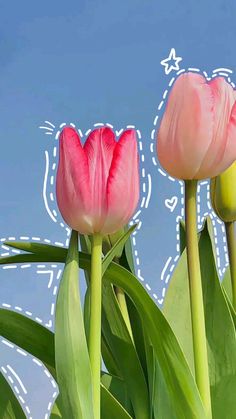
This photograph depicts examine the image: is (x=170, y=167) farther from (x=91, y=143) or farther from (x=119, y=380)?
(x=119, y=380)

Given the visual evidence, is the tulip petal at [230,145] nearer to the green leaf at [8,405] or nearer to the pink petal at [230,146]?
the pink petal at [230,146]

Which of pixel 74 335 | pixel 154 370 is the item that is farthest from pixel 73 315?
pixel 154 370

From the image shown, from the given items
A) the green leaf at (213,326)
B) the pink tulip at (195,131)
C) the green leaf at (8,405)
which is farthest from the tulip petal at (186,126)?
the green leaf at (8,405)

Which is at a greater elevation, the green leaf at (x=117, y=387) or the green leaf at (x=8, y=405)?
the green leaf at (x=117, y=387)

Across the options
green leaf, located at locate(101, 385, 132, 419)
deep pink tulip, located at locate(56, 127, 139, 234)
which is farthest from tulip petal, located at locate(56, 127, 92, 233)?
green leaf, located at locate(101, 385, 132, 419)

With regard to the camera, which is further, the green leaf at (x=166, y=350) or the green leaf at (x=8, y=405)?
the green leaf at (x=8, y=405)

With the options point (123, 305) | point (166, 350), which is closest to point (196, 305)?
point (166, 350)
